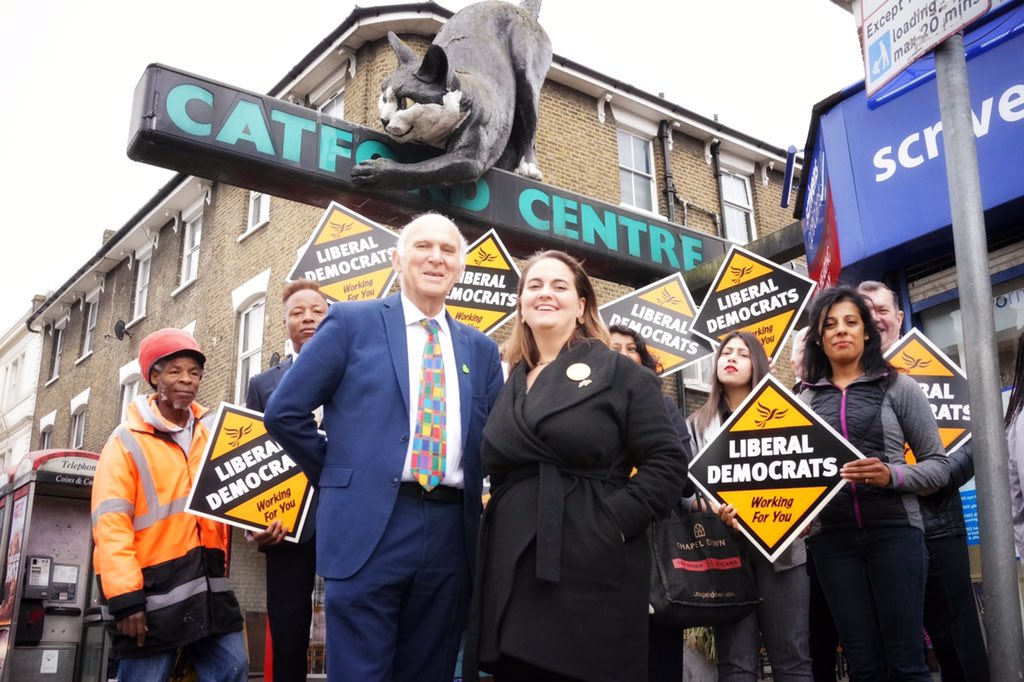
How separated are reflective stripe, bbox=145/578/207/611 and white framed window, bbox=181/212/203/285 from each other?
15092mm

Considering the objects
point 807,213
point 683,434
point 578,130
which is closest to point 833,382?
point 683,434

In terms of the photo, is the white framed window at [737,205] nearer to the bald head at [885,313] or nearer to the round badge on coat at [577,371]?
the bald head at [885,313]

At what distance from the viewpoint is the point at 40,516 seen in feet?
32.2

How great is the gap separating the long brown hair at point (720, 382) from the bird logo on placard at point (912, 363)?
3.34 feet

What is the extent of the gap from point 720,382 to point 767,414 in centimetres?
65

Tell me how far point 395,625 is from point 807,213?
22.7 feet

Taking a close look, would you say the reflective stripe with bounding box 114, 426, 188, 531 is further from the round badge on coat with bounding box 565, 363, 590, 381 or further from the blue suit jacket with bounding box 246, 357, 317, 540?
the round badge on coat with bounding box 565, 363, 590, 381

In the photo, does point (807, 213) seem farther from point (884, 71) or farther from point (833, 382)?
point (884, 71)

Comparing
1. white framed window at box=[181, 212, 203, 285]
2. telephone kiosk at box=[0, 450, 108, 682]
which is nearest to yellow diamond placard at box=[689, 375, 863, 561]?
telephone kiosk at box=[0, 450, 108, 682]

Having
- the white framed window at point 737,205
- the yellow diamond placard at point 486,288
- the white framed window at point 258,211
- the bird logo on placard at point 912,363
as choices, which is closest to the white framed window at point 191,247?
the white framed window at point 258,211

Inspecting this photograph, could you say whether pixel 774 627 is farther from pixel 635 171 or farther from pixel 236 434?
pixel 635 171

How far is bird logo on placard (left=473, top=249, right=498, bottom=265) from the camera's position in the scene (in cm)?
586

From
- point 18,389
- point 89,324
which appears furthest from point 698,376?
point 18,389

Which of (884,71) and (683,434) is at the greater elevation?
(884,71)
